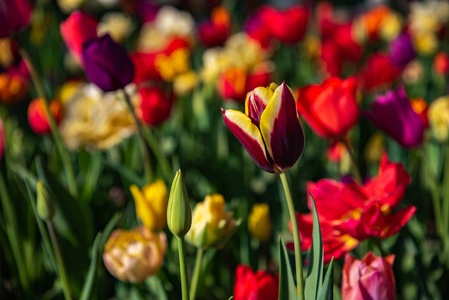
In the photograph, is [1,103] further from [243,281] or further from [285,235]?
[243,281]

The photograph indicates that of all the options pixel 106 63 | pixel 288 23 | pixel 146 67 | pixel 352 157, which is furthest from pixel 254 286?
pixel 288 23

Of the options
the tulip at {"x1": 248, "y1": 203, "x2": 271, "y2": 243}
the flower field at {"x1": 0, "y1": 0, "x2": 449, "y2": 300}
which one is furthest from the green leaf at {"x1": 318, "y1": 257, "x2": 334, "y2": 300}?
the tulip at {"x1": 248, "y1": 203, "x2": 271, "y2": 243}

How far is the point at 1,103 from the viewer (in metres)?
1.68

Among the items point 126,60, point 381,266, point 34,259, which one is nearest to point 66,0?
point 34,259

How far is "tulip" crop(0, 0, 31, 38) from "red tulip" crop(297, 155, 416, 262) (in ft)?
2.06

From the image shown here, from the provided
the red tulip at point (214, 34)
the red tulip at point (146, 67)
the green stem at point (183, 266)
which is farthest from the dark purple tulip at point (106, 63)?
the red tulip at point (214, 34)

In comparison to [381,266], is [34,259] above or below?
below

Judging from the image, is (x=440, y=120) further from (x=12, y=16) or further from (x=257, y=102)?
(x=12, y=16)

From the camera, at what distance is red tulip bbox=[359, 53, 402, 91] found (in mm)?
1637

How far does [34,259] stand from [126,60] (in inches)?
21.4

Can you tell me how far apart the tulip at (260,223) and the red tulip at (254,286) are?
0.91 feet

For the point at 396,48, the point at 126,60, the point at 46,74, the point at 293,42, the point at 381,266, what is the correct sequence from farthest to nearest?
1. the point at 46,74
2. the point at 293,42
3. the point at 396,48
4. the point at 126,60
5. the point at 381,266

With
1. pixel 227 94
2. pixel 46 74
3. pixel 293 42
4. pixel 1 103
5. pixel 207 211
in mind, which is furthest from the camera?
pixel 46 74

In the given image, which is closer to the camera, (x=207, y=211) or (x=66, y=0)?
(x=207, y=211)
